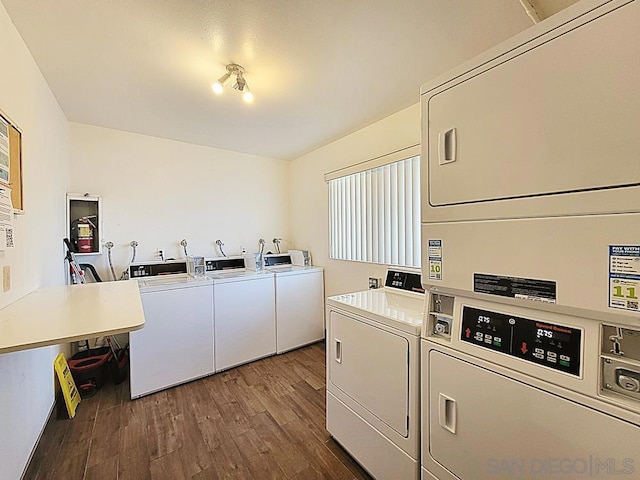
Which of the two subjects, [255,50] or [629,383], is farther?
[255,50]

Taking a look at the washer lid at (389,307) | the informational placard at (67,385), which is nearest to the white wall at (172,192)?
the informational placard at (67,385)

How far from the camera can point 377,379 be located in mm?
1571

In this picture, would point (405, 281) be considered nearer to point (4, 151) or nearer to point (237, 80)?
point (237, 80)

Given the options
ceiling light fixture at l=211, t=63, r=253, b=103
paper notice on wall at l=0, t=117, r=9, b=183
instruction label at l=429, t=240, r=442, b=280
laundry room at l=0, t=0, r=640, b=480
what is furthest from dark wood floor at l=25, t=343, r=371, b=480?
ceiling light fixture at l=211, t=63, r=253, b=103

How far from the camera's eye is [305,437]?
197 centimetres

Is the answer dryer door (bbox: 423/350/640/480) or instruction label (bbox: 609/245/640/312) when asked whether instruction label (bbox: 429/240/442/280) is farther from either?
instruction label (bbox: 609/245/640/312)

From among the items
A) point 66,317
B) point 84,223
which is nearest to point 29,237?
point 66,317

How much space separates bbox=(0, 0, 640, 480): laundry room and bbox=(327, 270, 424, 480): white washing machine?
15mm

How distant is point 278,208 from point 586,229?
3.55 metres

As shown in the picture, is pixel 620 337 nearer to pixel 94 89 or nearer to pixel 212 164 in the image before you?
pixel 94 89

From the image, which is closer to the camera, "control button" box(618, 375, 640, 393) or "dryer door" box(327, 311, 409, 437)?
"control button" box(618, 375, 640, 393)

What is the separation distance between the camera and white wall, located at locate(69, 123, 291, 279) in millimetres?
2873

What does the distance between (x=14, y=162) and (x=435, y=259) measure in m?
2.16

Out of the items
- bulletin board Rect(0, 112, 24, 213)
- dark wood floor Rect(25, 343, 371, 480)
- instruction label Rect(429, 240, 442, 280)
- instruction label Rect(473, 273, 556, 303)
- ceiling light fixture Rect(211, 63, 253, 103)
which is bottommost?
dark wood floor Rect(25, 343, 371, 480)
